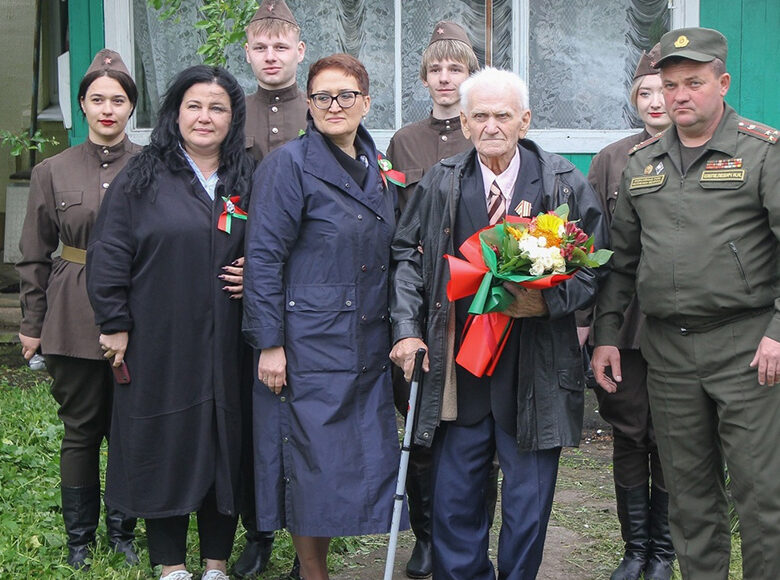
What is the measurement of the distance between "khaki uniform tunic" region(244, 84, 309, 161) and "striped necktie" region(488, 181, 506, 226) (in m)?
1.24

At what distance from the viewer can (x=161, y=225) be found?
4.11 metres

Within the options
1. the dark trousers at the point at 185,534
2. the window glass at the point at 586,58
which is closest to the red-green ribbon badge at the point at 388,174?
the dark trousers at the point at 185,534

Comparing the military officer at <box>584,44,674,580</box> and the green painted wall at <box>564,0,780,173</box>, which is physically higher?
the green painted wall at <box>564,0,780,173</box>

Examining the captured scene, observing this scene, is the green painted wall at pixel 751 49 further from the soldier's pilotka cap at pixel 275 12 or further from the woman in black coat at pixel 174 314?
the woman in black coat at pixel 174 314

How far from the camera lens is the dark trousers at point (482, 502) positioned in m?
3.90

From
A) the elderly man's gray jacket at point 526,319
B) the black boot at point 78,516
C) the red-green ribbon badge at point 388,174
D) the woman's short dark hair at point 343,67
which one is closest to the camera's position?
the elderly man's gray jacket at point 526,319

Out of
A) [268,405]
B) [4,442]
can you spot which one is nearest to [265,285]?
[268,405]

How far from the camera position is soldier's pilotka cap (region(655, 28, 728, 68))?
3.75 m

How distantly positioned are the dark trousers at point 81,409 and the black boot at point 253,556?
741 mm

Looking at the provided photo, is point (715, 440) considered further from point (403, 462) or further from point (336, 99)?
point (336, 99)

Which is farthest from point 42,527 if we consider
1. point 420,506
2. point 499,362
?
point 499,362

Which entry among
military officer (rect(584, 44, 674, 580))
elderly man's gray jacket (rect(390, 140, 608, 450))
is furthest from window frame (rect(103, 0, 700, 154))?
elderly man's gray jacket (rect(390, 140, 608, 450))

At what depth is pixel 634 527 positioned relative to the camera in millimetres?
4582

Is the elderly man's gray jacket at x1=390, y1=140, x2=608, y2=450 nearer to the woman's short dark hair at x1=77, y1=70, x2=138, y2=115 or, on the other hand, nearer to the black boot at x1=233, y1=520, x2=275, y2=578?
the black boot at x1=233, y1=520, x2=275, y2=578
